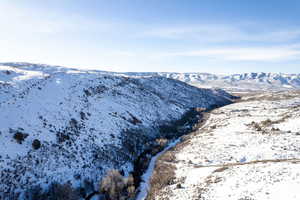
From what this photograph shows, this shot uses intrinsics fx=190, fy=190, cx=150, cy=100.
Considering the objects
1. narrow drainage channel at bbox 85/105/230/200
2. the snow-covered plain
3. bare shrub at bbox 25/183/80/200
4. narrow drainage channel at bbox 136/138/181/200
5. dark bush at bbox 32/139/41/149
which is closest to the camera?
the snow-covered plain

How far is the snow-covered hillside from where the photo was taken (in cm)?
1950

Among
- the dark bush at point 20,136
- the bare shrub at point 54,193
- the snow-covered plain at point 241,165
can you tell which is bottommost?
the bare shrub at point 54,193

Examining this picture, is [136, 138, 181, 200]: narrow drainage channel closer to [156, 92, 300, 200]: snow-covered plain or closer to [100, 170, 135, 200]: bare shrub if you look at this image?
[100, 170, 135, 200]: bare shrub

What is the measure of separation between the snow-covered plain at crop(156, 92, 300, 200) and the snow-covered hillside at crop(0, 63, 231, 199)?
29.9 feet

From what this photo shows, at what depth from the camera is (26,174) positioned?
1855 centimetres

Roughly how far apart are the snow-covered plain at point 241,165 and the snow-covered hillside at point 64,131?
9104 millimetres

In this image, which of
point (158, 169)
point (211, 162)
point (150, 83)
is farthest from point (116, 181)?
point (150, 83)

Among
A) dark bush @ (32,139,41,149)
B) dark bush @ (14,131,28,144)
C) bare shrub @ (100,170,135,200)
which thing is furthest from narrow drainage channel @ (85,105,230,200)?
dark bush @ (14,131,28,144)

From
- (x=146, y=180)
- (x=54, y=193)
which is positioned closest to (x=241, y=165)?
(x=146, y=180)

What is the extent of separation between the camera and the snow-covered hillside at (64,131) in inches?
768

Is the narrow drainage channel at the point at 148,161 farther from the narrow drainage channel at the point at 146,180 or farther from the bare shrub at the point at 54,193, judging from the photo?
the bare shrub at the point at 54,193

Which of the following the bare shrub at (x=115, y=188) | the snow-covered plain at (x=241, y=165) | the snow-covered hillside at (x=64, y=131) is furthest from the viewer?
the bare shrub at (x=115, y=188)

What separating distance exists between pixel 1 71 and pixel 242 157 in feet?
151

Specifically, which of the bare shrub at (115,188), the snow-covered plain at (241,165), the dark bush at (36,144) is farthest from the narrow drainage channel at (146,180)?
the dark bush at (36,144)
